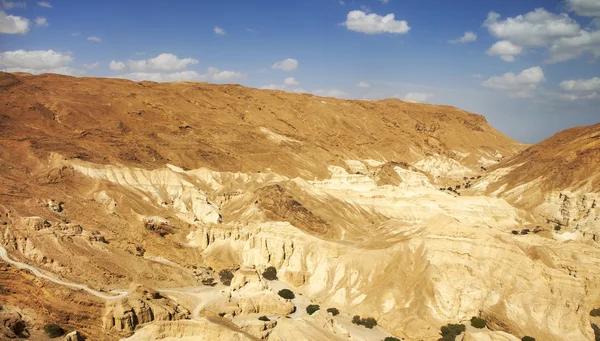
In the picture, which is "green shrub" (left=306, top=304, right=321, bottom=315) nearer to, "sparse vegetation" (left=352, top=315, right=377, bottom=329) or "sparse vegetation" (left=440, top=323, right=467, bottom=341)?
"sparse vegetation" (left=352, top=315, right=377, bottom=329)

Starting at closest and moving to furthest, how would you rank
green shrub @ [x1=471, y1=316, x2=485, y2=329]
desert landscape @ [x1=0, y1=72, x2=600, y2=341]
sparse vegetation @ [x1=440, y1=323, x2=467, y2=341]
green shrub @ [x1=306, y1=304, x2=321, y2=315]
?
desert landscape @ [x1=0, y1=72, x2=600, y2=341] < sparse vegetation @ [x1=440, y1=323, x2=467, y2=341] < green shrub @ [x1=471, y1=316, x2=485, y2=329] < green shrub @ [x1=306, y1=304, x2=321, y2=315]

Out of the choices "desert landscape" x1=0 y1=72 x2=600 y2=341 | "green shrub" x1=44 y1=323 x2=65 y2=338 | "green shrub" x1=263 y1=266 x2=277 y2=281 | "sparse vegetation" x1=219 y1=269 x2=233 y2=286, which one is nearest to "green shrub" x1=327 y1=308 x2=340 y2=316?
"desert landscape" x1=0 y1=72 x2=600 y2=341

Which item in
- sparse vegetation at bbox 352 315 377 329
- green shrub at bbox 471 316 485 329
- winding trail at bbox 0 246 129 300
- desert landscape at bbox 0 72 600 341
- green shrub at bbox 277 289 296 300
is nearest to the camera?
desert landscape at bbox 0 72 600 341

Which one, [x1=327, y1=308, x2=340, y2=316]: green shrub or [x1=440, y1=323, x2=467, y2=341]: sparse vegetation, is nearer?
[x1=440, y1=323, x2=467, y2=341]: sparse vegetation

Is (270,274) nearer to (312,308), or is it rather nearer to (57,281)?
(312,308)

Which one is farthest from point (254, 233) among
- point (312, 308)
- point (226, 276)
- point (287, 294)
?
point (312, 308)

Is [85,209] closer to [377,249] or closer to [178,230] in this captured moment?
[178,230]
